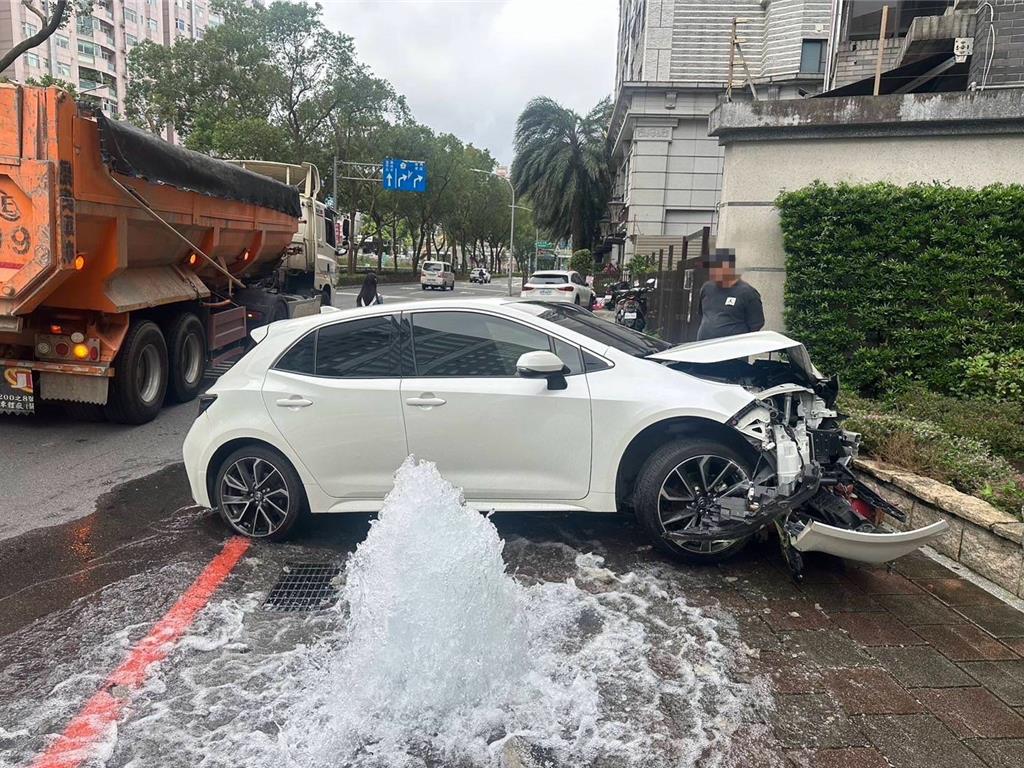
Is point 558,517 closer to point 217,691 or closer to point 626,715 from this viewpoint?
point 626,715

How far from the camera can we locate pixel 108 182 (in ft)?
22.7

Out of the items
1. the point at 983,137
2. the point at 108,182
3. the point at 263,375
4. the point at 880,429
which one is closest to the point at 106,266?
the point at 108,182

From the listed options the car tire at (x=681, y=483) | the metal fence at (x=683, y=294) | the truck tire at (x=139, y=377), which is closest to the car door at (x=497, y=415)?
the car tire at (x=681, y=483)

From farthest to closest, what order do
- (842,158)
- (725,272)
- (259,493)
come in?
(842,158), (725,272), (259,493)

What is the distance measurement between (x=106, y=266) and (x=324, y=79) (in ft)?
109

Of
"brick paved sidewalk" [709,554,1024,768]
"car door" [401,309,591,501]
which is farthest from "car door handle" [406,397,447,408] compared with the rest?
"brick paved sidewalk" [709,554,1024,768]

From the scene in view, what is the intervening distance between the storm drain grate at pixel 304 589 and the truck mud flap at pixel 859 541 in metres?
2.53

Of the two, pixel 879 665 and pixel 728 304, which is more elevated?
pixel 728 304

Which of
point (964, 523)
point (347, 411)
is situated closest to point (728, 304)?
point (964, 523)

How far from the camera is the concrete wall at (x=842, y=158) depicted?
8.23 m

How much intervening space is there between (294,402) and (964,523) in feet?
13.4

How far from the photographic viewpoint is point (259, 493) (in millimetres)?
4852

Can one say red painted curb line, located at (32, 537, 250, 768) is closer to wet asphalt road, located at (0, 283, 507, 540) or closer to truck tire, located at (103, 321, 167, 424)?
wet asphalt road, located at (0, 283, 507, 540)

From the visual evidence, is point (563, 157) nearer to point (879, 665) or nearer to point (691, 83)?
point (691, 83)
